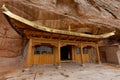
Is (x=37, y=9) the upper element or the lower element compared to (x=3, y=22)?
upper

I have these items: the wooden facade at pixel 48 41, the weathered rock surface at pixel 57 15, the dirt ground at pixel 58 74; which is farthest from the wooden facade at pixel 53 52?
the weathered rock surface at pixel 57 15

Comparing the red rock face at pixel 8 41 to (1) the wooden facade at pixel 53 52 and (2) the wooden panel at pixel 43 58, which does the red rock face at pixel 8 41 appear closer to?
(1) the wooden facade at pixel 53 52

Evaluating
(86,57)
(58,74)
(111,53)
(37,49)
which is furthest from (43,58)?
(111,53)

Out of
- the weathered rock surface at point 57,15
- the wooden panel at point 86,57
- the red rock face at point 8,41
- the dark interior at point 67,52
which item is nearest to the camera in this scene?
the weathered rock surface at point 57,15

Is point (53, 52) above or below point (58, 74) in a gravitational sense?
above

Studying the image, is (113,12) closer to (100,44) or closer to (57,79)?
(100,44)

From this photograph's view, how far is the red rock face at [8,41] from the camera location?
7809mm

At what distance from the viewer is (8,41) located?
8.13 metres

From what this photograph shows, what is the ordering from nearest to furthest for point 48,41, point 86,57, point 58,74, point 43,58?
1. point 58,74
2. point 48,41
3. point 43,58
4. point 86,57

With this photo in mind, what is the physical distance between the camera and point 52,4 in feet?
23.5

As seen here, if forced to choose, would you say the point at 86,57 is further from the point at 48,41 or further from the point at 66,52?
the point at 48,41

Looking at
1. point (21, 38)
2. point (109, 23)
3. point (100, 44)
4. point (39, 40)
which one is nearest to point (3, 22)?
point (21, 38)

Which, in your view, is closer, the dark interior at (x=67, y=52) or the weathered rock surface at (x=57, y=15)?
the weathered rock surface at (x=57, y=15)

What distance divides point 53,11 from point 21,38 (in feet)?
14.0
